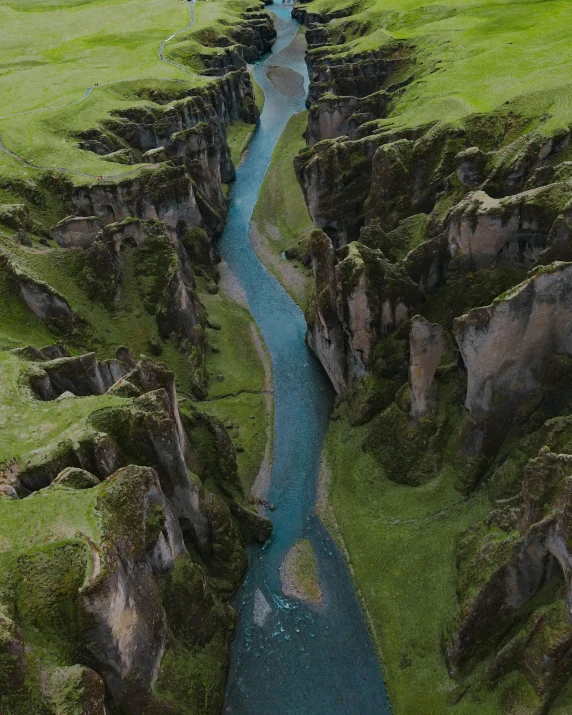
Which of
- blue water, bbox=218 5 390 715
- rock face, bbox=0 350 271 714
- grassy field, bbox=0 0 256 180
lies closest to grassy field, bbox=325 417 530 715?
blue water, bbox=218 5 390 715

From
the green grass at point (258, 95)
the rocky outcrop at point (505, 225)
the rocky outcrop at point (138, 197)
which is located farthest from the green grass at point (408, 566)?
the green grass at point (258, 95)

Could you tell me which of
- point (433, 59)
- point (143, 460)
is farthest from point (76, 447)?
point (433, 59)

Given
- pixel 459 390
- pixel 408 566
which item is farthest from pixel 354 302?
pixel 408 566

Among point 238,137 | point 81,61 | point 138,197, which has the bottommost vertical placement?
point 238,137

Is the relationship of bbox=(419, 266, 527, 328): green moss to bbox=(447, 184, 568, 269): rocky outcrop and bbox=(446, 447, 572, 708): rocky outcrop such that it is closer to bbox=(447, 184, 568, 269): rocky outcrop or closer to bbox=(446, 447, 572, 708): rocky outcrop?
bbox=(447, 184, 568, 269): rocky outcrop

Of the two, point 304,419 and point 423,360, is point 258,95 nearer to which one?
point 304,419

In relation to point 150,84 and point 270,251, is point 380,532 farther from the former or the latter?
point 150,84
